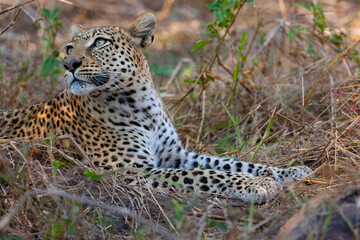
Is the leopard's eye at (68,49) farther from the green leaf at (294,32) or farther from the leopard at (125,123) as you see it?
the green leaf at (294,32)

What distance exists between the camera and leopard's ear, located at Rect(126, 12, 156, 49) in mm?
6438

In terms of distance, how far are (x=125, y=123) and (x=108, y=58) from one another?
79cm

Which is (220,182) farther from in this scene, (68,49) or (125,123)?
(68,49)

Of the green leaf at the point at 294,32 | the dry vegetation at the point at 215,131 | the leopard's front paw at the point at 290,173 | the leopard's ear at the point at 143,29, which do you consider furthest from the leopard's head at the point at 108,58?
the green leaf at the point at 294,32

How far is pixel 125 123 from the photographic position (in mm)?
6188

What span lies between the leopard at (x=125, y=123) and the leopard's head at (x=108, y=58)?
0.04 ft

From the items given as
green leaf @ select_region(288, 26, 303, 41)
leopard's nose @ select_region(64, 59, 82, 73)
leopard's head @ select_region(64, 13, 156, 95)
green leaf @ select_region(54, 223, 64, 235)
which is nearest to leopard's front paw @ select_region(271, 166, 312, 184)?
leopard's head @ select_region(64, 13, 156, 95)

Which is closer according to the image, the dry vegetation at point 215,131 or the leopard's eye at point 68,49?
the dry vegetation at point 215,131

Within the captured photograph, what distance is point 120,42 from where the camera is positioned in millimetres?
6203

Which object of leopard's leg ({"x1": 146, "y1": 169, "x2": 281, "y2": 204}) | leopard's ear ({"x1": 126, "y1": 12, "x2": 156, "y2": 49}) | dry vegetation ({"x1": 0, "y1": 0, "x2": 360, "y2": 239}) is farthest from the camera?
leopard's ear ({"x1": 126, "y1": 12, "x2": 156, "y2": 49})

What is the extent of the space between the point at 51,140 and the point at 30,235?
1.04m

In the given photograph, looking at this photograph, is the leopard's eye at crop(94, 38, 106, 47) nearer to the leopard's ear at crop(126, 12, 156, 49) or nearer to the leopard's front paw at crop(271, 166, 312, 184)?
the leopard's ear at crop(126, 12, 156, 49)

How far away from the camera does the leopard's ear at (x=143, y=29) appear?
6.44 meters

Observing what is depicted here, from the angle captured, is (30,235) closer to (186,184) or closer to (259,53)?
(186,184)
